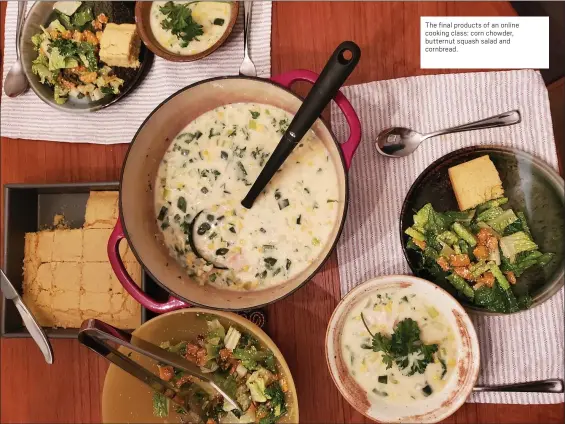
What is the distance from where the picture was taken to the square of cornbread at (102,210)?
3.45 ft

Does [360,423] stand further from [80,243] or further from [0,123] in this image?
[0,123]

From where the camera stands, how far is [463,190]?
3.21 feet

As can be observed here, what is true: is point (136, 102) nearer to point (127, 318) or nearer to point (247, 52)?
point (247, 52)

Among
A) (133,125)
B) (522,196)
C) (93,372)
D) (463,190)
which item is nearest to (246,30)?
(133,125)

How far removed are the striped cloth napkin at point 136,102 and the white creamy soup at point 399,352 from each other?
53 cm

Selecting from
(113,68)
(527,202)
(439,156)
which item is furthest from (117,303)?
(527,202)

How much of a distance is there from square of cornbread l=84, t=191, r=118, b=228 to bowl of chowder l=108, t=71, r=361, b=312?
9cm

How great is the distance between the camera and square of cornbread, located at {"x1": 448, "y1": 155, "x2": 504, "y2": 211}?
0.97 meters

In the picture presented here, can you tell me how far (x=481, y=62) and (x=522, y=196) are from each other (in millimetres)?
279

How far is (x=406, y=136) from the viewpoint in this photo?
1027mm

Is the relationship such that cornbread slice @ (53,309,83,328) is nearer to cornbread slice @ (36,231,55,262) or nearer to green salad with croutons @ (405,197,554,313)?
cornbread slice @ (36,231,55,262)

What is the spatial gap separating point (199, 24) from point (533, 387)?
0.98 metres
